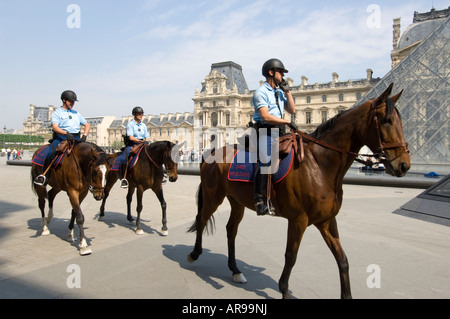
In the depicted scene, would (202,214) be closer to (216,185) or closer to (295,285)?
(216,185)

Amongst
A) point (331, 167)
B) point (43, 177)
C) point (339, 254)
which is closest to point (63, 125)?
point (43, 177)

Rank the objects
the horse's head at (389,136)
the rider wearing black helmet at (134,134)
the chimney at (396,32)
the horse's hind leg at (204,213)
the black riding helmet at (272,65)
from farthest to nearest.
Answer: the chimney at (396,32) < the rider wearing black helmet at (134,134) < the horse's hind leg at (204,213) < the black riding helmet at (272,65) < the horse's head at (389,136)

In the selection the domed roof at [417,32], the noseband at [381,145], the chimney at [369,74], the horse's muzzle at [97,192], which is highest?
the domed roof at [417,32]

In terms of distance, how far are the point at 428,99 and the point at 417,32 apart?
35876 mm

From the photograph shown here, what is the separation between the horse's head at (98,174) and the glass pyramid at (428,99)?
1918 centimetres

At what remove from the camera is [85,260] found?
428cm

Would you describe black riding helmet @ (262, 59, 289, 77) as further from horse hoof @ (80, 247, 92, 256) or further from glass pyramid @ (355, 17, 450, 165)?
glass pyramid @ (355, 17, 450, 165)

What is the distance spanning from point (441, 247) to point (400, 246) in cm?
60

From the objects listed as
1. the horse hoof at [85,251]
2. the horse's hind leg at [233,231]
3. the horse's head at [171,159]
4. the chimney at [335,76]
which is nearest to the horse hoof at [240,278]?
the horse's hind leg at [233,231]

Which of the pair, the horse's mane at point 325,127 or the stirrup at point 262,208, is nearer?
the horse's mane at point 325,127

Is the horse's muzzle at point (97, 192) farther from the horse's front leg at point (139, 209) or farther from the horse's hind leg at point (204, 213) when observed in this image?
the horse's hind leg at point (204, 213)

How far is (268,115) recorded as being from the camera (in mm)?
3189

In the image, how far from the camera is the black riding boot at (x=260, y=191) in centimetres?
319

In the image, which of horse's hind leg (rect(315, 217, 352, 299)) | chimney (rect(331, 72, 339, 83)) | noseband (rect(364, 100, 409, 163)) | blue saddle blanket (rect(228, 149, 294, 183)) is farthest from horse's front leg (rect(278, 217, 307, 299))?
chimney (rect(331, 72, 339, 83))
